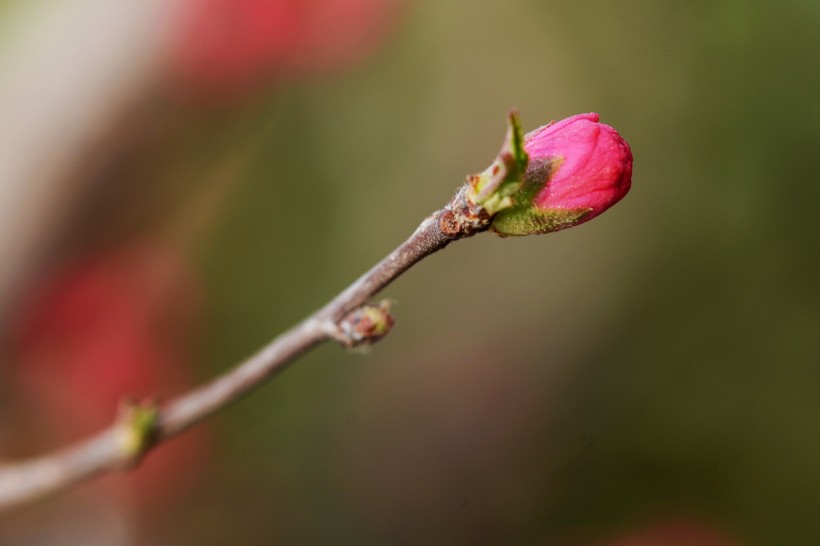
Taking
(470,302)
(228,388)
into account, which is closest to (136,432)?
(228,388)

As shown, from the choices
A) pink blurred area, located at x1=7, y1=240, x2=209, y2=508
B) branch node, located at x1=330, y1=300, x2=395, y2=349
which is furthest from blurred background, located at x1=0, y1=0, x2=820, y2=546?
branch node, located at x1=330, y1=300, x2=395, y2=349

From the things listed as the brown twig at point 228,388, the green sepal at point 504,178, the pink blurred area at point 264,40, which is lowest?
the green sepal at point 504,178

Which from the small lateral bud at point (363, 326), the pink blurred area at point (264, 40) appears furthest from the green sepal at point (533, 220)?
the pink blurred area at point (264, 40)

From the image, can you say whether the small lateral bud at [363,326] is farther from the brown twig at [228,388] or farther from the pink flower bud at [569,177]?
the pink flower bud at [569,177]

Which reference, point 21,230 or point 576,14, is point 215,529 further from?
point 576,14

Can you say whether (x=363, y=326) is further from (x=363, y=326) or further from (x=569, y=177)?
(x=569, y=177)

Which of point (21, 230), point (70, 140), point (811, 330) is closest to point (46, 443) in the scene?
point (21, 230)
